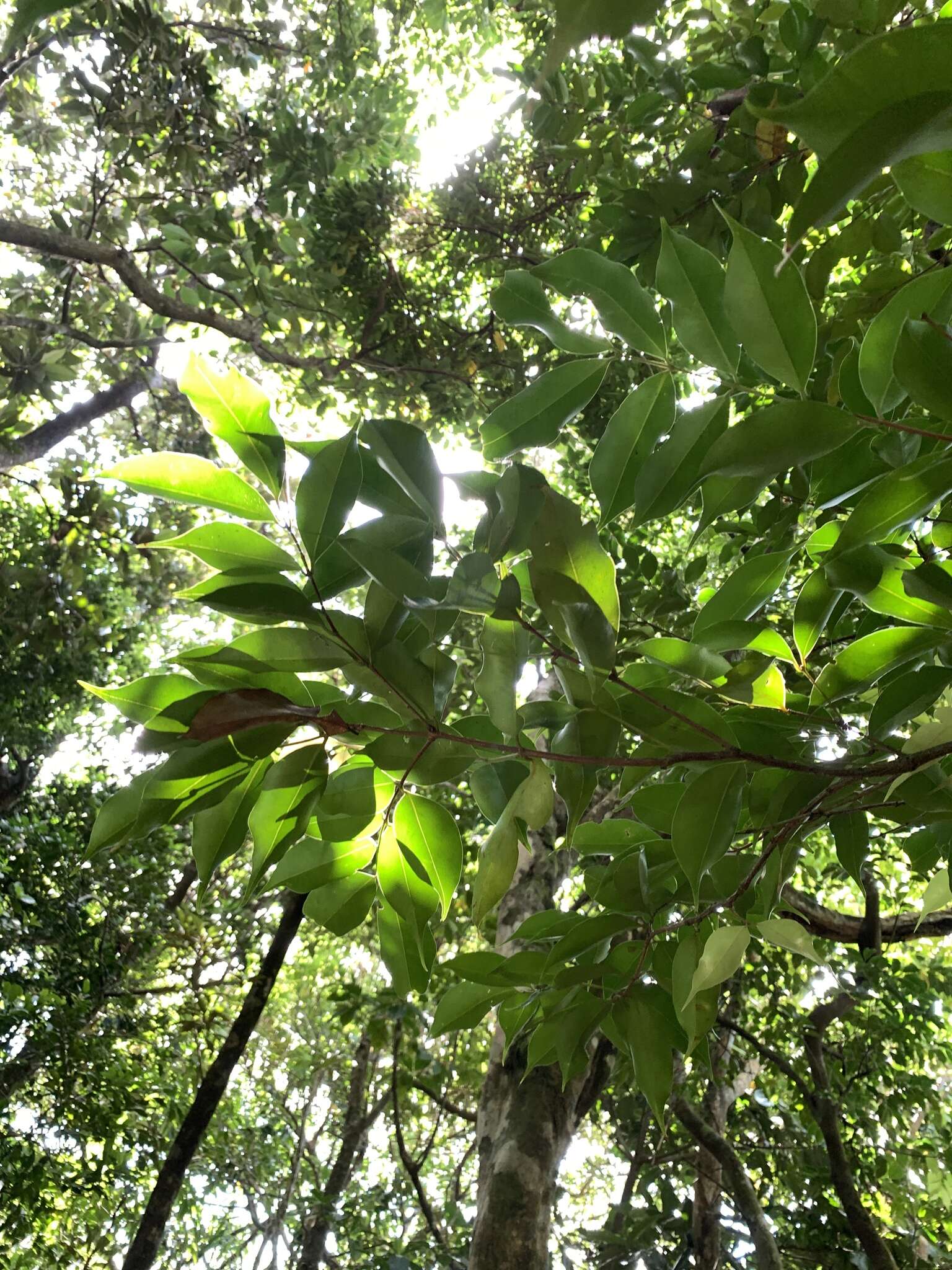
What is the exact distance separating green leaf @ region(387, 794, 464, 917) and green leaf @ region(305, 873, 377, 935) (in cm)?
8

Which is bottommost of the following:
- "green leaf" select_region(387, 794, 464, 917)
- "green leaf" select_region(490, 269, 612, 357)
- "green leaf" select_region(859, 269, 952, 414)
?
"green leaf" select_region(387, 794, 464, 917)

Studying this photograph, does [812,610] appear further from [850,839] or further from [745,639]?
[850,839]

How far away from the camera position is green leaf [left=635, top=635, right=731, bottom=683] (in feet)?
2.05

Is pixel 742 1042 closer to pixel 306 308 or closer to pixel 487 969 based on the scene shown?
pixel 487 969

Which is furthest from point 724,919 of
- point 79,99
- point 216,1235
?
point 216,1235

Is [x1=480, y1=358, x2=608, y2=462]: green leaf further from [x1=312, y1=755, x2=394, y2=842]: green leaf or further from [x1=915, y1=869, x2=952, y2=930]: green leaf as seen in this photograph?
[x1=915, y1=869, x2=952, y2=930]: green leaf

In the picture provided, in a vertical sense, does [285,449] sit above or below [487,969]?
above

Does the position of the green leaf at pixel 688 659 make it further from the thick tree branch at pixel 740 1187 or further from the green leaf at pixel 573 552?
the thick tree branch at pixel 740 1187

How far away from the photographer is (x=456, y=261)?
4.03 metres

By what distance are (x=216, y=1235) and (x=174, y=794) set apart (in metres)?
8.38

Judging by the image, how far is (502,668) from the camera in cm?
59

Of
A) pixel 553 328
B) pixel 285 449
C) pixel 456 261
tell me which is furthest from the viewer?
pixel 456 261

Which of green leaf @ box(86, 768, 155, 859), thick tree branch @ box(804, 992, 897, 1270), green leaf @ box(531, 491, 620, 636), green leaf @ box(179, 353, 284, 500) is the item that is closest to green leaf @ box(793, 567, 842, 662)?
green leaf @ box(531, 491, 620, 636)

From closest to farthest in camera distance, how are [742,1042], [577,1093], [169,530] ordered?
[577,1093]
[742,1042]
[169,530]
